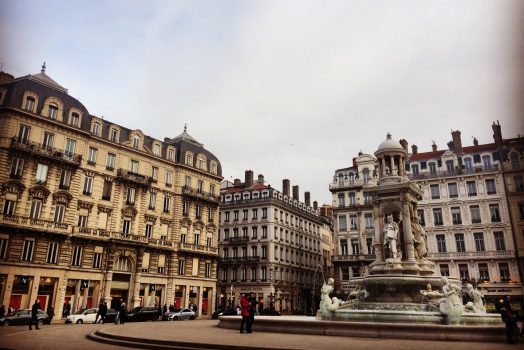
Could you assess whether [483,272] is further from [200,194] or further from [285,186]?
[200,194]

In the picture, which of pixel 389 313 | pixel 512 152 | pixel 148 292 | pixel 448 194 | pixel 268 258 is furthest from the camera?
pixel 268 258

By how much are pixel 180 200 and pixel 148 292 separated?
11180 millimetres

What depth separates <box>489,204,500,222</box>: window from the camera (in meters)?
48.8

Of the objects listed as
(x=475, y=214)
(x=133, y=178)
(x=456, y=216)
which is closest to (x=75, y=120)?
(x=133, y=178)

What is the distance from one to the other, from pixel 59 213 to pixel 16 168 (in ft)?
17.6

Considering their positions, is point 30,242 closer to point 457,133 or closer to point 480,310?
point 480,310

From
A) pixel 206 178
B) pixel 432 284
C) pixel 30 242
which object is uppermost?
pixel 206 178

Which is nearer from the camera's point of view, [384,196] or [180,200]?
[384,196]

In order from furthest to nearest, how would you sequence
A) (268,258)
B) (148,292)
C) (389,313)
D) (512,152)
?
(268,258)
(512,152)
(148,292)
(389,313)

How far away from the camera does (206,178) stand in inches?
2153

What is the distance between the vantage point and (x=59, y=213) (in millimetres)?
38062

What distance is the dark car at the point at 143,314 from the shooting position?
109 ft

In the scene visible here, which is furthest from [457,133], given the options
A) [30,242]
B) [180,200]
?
[30,242]

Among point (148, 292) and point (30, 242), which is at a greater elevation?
point (30, 242)
